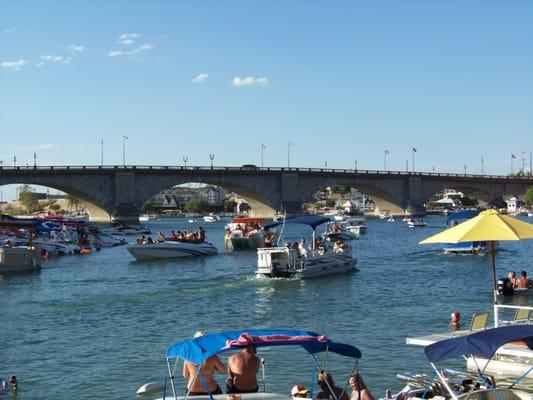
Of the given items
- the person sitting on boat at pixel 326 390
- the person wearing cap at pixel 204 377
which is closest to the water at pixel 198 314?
the person wearing cap at pixel 204 377

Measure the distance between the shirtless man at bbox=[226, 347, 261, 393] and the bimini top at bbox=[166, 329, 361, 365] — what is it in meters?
0.78

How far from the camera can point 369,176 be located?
510ft

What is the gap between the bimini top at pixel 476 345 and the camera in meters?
12.3

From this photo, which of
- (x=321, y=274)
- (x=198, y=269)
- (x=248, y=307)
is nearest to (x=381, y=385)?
(x=248, y=307)

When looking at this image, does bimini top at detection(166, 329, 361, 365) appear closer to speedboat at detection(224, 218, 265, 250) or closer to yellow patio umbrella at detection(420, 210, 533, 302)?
yellow patio umbrella at detection(420, 210, 533, 302)

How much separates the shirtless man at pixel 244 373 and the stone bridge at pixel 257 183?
4084 inches

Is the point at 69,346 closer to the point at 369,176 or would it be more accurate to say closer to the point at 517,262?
the point at 517,262

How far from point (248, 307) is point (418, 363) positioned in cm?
1233

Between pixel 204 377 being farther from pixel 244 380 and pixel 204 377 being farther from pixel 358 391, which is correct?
pixel 358 391

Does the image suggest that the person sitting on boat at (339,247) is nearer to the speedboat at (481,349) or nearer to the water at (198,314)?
the water at (198,314)

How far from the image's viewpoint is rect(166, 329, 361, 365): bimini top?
41.4ft

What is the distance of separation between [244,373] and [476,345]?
4.21 metres

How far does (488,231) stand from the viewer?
19.4m

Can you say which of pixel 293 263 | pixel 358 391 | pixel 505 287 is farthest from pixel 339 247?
pixel 358 391
